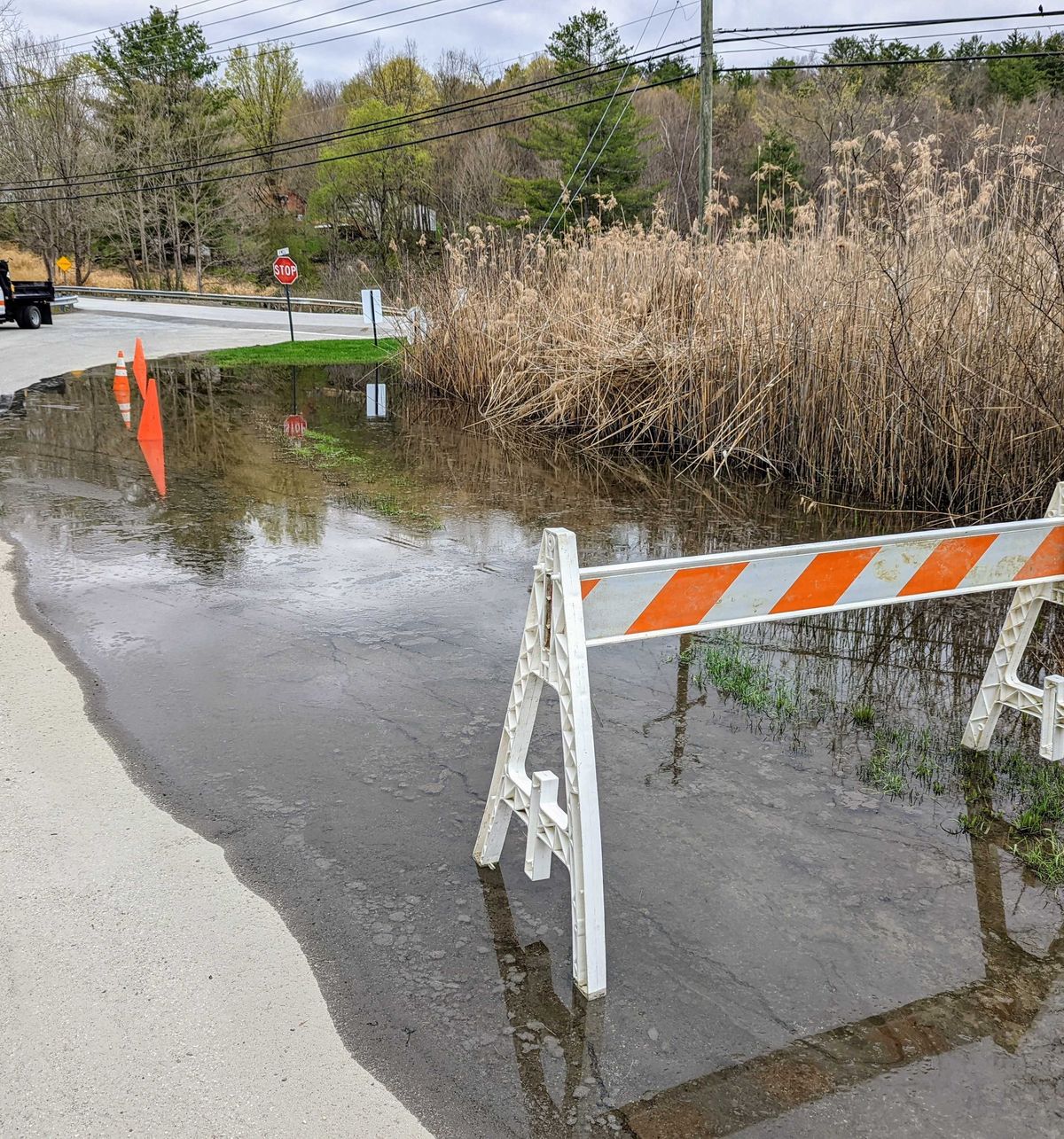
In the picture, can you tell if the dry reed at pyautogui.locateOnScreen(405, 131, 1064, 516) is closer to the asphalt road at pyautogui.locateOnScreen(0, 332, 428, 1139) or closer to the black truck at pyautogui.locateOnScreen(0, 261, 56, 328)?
the asphalt road at pyautogui.locateOnScreen(0, 332, 428, 1139)

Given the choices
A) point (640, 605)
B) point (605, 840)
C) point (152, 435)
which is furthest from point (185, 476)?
point (640, 605)

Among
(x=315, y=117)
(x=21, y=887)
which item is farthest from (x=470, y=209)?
(x=21, y=887)

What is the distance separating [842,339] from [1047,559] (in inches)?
209

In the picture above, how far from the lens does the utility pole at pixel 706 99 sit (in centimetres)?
1891

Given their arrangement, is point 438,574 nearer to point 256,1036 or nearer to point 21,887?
point 21,887

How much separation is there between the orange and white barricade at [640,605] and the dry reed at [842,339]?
3.84 m

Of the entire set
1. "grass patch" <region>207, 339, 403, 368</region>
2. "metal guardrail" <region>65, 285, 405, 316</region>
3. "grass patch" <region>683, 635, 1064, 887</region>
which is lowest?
"grass patch" <region>683, 635, 1064, 887</region>

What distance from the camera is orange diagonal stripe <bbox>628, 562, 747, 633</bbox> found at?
10.4ft

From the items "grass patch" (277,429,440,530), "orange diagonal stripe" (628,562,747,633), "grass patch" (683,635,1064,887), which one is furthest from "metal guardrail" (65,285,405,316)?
"orange diagonal stripe" (628,562,747,633)

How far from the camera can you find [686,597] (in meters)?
3.21

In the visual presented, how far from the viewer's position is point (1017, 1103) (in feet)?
8.40

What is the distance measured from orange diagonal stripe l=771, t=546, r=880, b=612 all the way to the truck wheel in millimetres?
27685

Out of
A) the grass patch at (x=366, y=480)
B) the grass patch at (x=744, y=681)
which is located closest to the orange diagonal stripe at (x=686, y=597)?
the grass patch at (x=744, y=681)

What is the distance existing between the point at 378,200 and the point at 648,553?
48665mm
